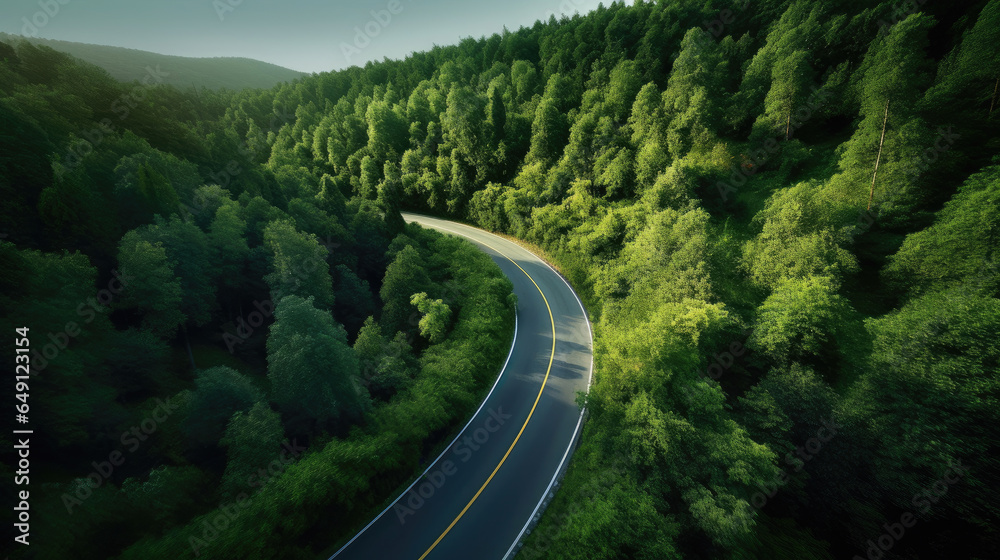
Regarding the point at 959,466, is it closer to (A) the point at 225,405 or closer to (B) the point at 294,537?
(B) the point at 294,537

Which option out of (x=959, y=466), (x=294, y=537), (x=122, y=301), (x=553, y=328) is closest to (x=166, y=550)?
(x=294, y=537)

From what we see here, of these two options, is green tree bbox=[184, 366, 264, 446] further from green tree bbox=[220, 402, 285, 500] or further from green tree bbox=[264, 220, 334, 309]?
green tree bbox=[264, 220, 334, 309]

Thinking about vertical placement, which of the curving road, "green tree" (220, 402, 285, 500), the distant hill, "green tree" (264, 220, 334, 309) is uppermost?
the distant hill

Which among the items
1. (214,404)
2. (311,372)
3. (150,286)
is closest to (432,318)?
(311,372)

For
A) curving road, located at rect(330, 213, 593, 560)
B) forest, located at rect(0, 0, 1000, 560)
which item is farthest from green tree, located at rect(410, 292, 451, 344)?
curving road, located at rect(330, 213, 593, 560)

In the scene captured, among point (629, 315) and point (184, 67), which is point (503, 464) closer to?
point (629, 315)

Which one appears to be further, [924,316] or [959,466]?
[924,316]
